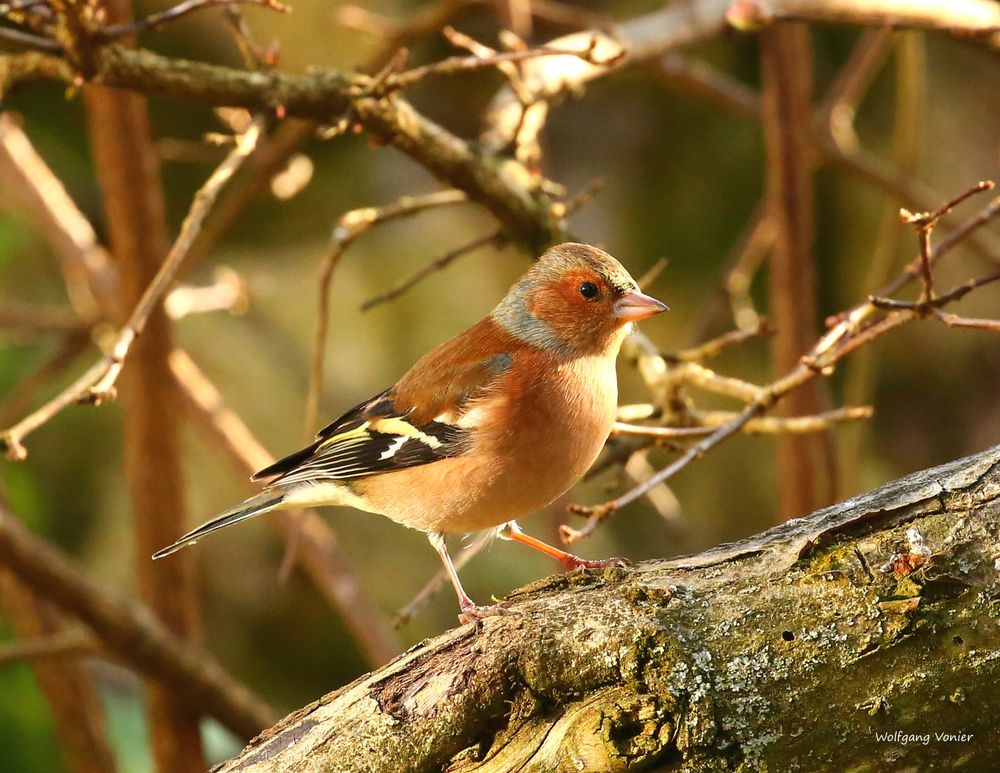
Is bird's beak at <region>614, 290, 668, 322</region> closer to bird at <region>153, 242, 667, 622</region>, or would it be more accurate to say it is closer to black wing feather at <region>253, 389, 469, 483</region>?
bird at <region>153, 242, 667, 622</region>

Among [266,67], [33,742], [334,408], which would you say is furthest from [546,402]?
[334,408]

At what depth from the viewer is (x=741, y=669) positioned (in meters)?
1.67

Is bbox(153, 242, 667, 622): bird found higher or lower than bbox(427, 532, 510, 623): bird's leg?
higher

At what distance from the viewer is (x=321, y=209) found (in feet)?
24.7

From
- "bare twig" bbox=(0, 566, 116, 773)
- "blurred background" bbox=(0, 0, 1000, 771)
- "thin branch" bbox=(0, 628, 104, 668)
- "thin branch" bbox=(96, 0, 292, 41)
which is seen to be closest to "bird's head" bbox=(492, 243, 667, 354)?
"thin branch" bbox=(96, 0, 292, 41)

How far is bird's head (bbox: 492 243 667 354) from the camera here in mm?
2954

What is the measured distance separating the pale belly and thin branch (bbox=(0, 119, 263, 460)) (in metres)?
0.88

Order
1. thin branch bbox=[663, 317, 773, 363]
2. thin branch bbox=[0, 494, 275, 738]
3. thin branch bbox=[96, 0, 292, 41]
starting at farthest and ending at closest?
thin branch bbox=[0, 494, 275, 738] < thin branch bbox=[663, 317, 773, 363] < thin branch bbox=[96, 0, 292, 41]

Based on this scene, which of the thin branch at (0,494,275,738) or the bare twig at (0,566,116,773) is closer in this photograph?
the thin branch at (0,494,275,738)

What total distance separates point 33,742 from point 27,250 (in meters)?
3.76

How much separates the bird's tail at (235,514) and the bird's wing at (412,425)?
0.22ft

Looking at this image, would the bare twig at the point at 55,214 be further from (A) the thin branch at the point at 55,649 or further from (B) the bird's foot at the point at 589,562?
(B) the bird's foot at the point at 589,562

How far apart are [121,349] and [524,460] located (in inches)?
40.4

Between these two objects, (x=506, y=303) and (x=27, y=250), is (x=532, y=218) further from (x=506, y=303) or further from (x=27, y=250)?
(x=27, y=250)
